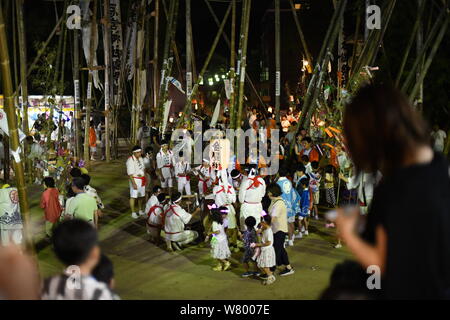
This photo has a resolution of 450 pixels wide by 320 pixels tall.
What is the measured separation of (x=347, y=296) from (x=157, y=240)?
348 inches

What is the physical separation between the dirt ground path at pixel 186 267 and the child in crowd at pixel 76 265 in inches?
197

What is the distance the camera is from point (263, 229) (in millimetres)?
8422

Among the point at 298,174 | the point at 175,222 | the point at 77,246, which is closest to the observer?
the point at 77,246

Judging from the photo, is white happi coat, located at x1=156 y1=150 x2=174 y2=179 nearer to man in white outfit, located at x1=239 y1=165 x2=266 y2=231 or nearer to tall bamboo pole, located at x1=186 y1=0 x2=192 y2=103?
tall bamboo pole, located at x1=186 y1=0 x2=192 y2=103

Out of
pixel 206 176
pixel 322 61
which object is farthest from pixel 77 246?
pixel 322 61

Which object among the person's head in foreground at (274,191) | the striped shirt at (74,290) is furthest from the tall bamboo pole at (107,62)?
the striped shirt at (74,290)

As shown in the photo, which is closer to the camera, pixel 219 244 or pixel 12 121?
pixel 12 121

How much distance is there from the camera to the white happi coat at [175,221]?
1049 cm

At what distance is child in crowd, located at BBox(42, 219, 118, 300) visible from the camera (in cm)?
292

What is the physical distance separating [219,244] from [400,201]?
723 cm

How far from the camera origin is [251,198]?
32.1 ft

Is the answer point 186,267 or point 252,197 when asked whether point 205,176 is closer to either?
point 252,197

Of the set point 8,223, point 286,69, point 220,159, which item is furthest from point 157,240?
point 286,69

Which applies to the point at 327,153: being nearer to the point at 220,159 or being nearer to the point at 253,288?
the point at 220,159
